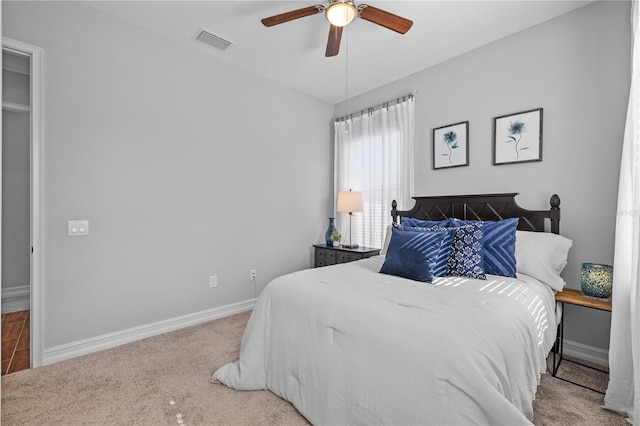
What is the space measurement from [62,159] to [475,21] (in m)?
3.58

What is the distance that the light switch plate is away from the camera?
2.43 meters

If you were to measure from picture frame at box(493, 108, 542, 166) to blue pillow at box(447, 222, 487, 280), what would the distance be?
87cm

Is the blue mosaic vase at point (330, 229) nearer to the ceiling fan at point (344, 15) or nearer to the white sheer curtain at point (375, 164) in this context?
the white sheer curtain at point (375, 164)

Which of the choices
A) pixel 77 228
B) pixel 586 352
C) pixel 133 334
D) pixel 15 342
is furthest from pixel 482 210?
pixel 15 342

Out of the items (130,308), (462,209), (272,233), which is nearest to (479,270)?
(462,209)

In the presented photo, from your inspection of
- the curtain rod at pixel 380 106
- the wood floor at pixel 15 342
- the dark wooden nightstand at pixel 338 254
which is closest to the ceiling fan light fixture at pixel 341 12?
the curtain rod at pixel 380 106

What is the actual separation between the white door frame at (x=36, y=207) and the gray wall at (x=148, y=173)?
0.04m

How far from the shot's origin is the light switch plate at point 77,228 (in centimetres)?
243

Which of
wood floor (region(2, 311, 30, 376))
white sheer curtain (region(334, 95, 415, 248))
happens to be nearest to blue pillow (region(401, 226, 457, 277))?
→ white sheer curtain (region(334, 95, 415, 248))

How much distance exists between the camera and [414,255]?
7.20 ft

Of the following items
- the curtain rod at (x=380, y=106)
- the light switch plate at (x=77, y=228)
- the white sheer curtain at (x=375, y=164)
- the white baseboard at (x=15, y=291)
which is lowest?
the white baseboard at (x=15, y=291)

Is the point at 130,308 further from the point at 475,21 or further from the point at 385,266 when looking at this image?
the point at 475,21

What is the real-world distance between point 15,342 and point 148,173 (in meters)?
1.85

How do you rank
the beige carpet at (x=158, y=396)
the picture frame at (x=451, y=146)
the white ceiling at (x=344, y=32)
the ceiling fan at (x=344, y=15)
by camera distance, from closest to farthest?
the beige carpet at (x=158, y=396), the ceiling fan at (x=344, y=15), the white ceiling at (x=344, y=32), the picture frame at (x=451, y=146)
